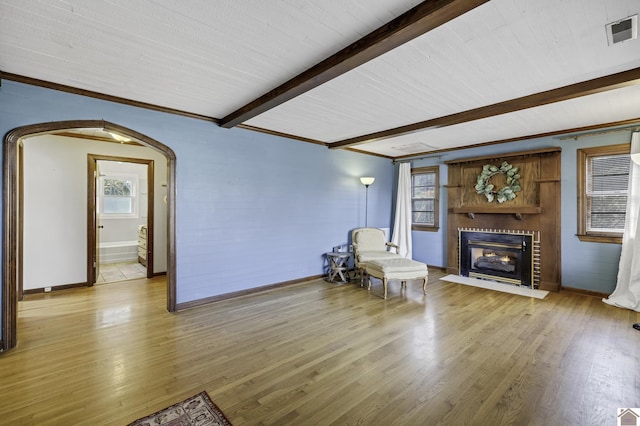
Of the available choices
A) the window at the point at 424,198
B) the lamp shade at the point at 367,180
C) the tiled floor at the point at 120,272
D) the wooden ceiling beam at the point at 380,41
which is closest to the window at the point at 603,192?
the window at the point at 424,198

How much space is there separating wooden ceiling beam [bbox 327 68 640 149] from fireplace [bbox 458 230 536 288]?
2535 mm

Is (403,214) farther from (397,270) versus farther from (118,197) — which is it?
(118,197)

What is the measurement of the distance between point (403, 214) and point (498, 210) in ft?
6.05

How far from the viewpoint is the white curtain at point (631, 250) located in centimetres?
370

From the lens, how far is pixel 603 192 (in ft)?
13.7

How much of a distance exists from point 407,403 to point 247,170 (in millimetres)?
3396

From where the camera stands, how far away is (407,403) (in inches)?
75.3

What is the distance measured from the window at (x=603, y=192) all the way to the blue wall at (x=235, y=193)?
362 centimetres

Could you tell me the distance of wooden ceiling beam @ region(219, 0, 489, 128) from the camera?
62.3 inches

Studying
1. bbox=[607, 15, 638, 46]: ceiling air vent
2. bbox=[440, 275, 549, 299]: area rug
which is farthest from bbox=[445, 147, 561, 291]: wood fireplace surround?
bbox=[607, 15, 638, 46]: ceiling air vent

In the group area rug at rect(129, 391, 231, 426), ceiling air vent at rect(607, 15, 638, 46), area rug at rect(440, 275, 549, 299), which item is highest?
ceiling air vent at rect(607, 15, 638, 46)

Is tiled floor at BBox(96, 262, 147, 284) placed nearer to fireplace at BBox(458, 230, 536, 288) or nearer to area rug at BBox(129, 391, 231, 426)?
area rug at BBox(129, 391, 231, 426)

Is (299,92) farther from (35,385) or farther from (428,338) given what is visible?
(35,385)

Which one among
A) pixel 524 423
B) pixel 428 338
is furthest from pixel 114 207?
pixel 524 423
